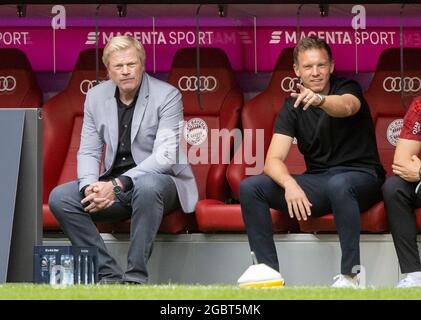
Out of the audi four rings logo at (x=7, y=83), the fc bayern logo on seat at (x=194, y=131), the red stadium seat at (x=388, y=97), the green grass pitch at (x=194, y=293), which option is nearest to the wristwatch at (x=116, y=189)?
the fc bayern logo on seat at (x=194, y=131)

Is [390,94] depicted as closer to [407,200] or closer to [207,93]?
[207,93]

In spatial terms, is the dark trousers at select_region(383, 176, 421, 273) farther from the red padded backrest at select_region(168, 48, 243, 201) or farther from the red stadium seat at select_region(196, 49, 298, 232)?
the red padded backrest at select_region(168, 48, 243, 201)

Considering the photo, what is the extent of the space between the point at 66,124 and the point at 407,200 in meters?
2.04

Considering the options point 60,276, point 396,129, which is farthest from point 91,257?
point 396,129

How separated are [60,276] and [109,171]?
1046mm

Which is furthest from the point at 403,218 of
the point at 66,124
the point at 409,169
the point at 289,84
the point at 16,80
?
the point at 16,80

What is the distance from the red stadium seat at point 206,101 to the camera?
6520 millimetres

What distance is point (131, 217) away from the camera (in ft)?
18.7

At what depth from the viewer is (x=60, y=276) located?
4980mm

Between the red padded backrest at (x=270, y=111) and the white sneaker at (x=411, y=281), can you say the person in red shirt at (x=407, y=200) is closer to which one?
the white sneaker at (x=411, y=281)

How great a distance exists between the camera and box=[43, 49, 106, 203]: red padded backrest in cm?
657

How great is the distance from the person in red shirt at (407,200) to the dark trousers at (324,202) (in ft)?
0.41

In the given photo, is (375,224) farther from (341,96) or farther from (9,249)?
(9,249)

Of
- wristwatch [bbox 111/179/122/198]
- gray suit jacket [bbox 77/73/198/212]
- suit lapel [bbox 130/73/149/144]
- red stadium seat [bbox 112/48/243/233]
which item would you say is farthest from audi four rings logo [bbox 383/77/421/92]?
wristwatch [bbox 111/179/122/198]
